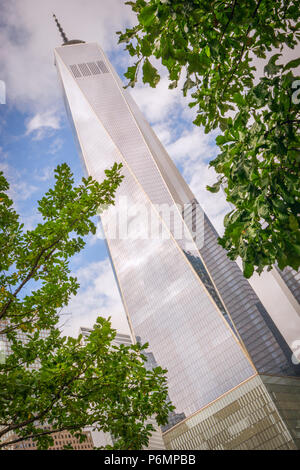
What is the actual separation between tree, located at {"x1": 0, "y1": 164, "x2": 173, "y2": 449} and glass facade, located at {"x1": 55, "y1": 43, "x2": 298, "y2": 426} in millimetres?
71023

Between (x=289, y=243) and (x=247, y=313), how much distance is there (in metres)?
106

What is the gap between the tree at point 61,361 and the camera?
418cm

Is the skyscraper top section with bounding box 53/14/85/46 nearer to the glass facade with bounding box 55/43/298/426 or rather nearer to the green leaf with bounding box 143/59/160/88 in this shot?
the glass facade with bounding box 55/43/298/426

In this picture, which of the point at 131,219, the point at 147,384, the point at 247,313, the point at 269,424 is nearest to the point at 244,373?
the point at 269,424

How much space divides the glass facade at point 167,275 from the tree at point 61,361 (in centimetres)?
7102

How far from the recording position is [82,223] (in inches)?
213

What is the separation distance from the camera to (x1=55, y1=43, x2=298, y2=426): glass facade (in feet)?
247

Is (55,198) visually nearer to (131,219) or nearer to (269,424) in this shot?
(269,424)

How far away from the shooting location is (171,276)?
90188 mm
